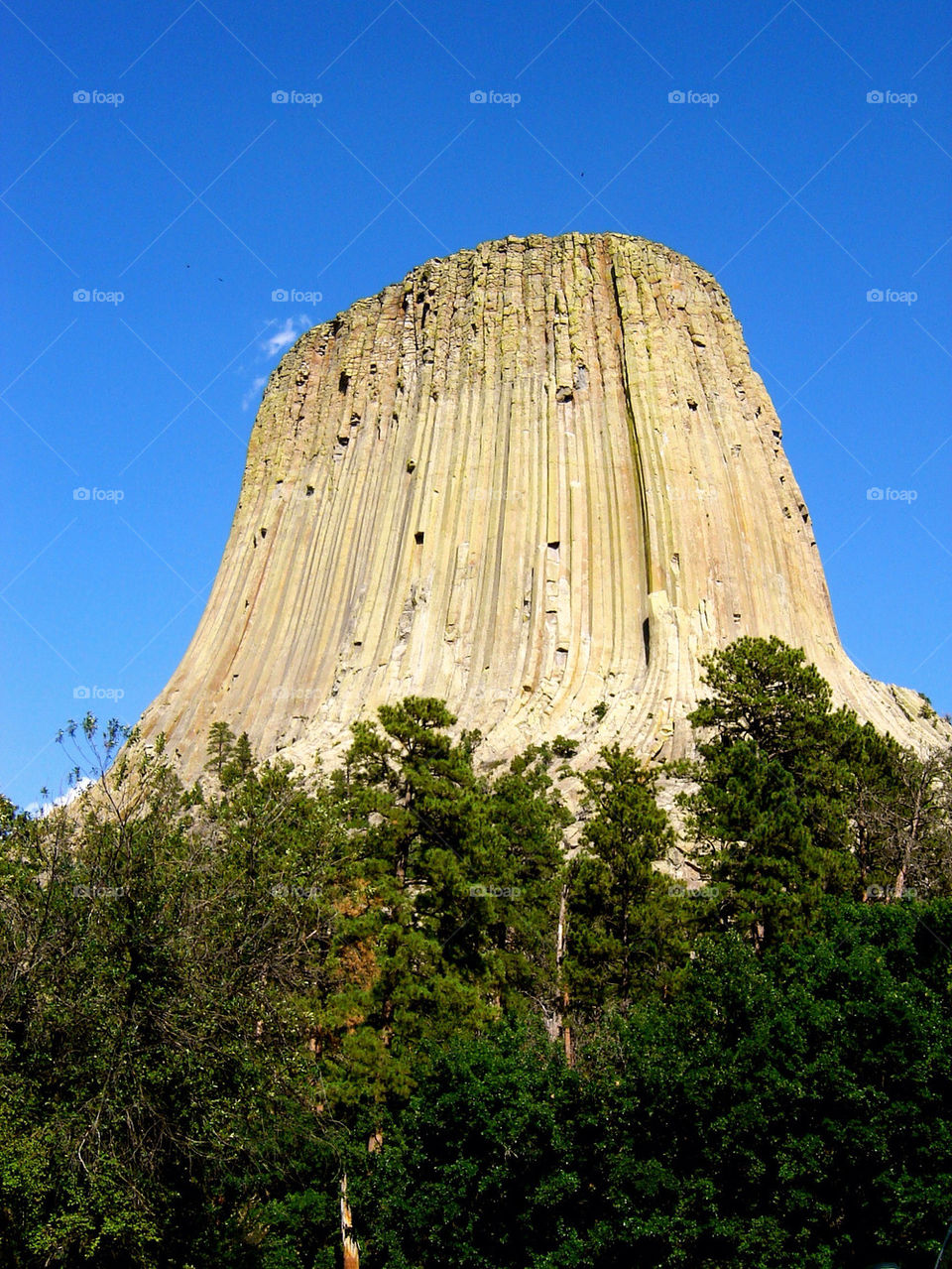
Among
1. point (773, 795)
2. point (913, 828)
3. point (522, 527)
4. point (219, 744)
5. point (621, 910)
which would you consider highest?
point (522, 527)

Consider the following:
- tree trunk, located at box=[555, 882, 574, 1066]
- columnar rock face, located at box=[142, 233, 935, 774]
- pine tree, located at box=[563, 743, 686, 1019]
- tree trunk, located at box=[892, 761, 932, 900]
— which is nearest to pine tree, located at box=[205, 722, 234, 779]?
columnar rock face, located at box=[142, 233, 935, 774]

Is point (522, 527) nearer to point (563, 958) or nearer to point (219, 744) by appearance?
point (219, 744)

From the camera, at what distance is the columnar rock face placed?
5181 cm

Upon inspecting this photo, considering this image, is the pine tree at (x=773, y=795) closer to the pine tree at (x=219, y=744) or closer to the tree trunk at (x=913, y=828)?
the tree trunk at (x=913, y=828)

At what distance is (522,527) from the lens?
55719 millimetres

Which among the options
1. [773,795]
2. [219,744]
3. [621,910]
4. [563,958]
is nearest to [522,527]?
[219,744]

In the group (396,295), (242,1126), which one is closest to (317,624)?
(396,295)

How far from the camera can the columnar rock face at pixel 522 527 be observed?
51.8 meters

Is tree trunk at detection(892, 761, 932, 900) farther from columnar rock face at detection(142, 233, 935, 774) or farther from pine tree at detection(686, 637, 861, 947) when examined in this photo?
columnar rock face at detection(142, 233, 935, 774)

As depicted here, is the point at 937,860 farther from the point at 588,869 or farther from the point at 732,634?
the point at 732,634

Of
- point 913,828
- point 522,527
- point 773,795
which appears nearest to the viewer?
point 773,795

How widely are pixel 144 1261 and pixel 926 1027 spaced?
11.1 metres

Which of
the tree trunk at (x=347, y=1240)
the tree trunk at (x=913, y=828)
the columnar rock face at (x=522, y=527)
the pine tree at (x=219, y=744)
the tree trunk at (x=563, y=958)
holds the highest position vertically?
the columnar rock face at (x=522, y=527)

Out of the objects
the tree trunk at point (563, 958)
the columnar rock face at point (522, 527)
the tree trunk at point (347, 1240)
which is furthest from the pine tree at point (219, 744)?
the tree trunk at point (347, 1240)
